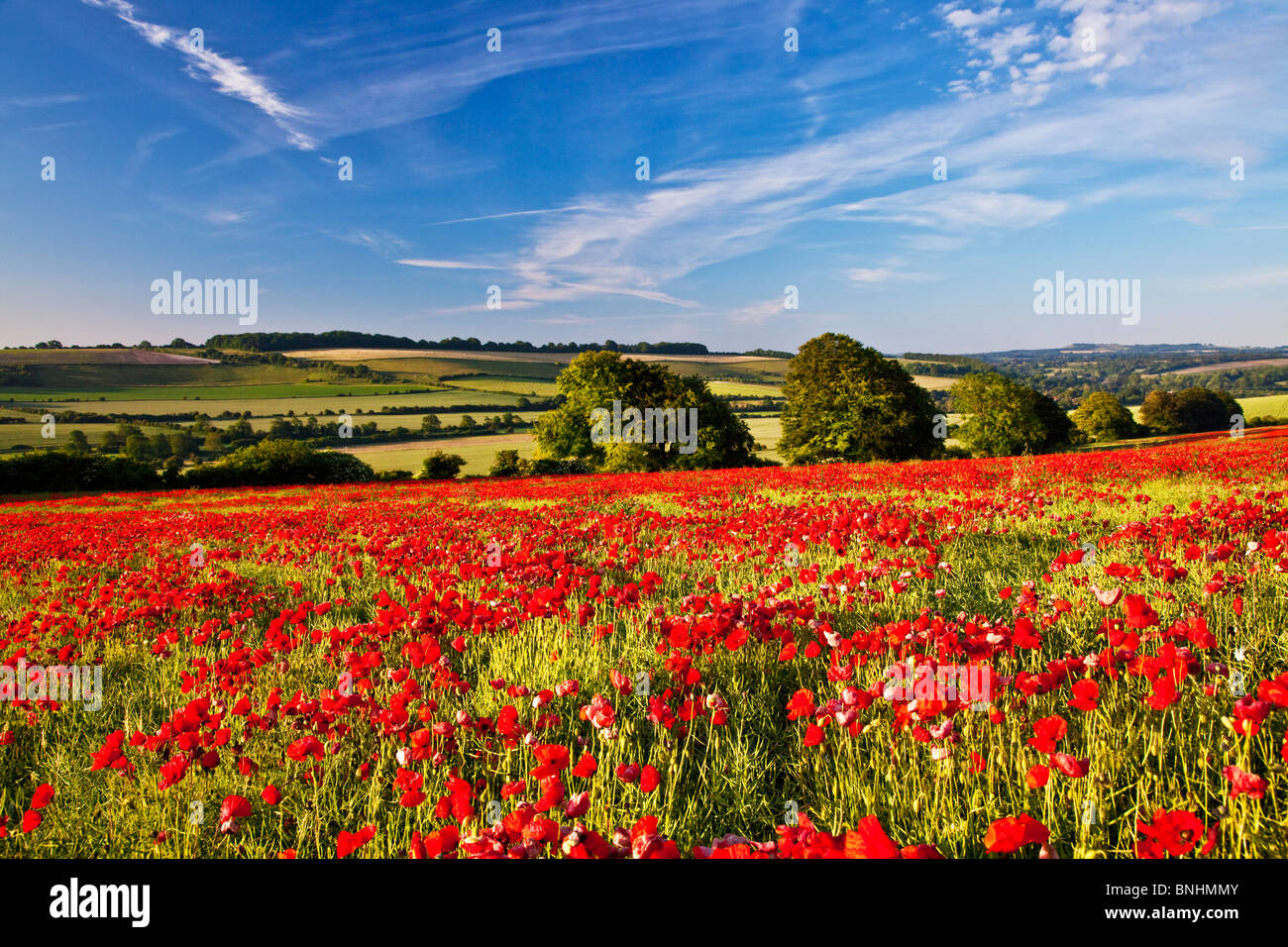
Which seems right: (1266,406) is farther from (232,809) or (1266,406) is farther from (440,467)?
(232,809)

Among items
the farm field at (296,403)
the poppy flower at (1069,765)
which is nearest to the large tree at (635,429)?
the farm field at (296,403)

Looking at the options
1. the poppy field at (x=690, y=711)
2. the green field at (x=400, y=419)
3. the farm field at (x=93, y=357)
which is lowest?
the poppy field at (x=690, y=711)

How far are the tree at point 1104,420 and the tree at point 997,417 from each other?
18.7m

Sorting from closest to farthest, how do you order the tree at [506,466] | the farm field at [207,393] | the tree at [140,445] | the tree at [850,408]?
1. the tree at [850,408]
2. the tree at [506,466]
3. the tree at [140,445]
4. the farm field at [207,393]

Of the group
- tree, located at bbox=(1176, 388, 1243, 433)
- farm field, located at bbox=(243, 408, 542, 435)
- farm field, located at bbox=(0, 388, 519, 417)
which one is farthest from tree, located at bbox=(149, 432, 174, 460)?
tree, located at bbox=(1176, 388, 1243, 433)

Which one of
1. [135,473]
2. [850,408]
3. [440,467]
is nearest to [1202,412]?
[850,408]

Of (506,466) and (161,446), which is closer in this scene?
(506,466)

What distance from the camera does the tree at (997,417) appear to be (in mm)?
54812

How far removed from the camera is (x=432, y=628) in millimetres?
4012

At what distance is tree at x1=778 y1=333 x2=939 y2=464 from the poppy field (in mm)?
39167

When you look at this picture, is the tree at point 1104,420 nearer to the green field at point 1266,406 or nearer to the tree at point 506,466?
the green field at point 1266,406

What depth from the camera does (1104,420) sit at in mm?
71062

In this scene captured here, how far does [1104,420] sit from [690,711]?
285 feet
